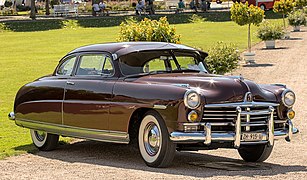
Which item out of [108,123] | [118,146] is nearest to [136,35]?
[118,146]

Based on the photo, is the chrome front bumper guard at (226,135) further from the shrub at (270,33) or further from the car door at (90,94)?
the shrub at (270,33)

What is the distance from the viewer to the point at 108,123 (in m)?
10.7

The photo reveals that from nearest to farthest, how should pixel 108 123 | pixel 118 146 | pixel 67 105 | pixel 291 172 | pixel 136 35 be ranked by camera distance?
pixel 291 172, pixel 108 123, pixel 67 105, pixel 118 146, pixel 136 35

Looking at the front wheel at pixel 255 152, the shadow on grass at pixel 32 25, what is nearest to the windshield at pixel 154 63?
the front wheel at pixel 255 152

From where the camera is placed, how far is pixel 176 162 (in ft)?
35.7

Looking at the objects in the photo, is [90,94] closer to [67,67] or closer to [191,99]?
[67,67]

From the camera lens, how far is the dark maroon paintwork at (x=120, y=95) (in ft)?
32.6

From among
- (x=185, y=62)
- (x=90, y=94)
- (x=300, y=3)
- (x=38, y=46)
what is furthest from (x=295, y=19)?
(x=90, y=94)

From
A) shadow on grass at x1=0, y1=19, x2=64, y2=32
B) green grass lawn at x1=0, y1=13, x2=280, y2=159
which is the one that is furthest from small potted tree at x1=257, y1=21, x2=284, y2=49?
shadow on grass at x1=0, y1=19, x2=64, y2=32

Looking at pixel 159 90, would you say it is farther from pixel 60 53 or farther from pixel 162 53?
pixel 60 53

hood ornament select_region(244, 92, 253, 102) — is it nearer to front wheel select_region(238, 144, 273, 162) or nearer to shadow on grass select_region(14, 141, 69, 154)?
front wheel select_region(238, 144, 273, 162)

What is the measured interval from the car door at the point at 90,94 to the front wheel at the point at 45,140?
0.72 meters

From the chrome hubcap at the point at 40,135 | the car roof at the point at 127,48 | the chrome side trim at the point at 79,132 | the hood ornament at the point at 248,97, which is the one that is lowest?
the chrome hubcap at the point at 40,135

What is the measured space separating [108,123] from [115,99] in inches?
13.7
